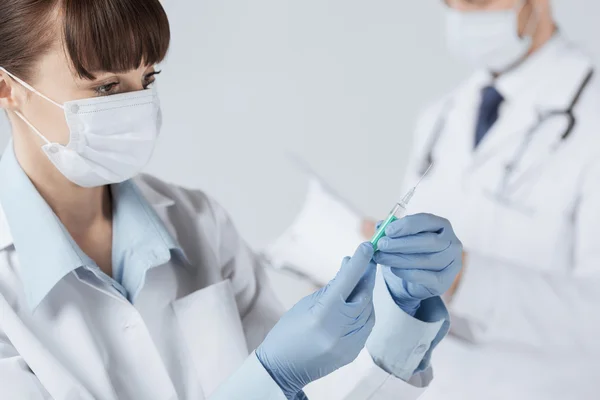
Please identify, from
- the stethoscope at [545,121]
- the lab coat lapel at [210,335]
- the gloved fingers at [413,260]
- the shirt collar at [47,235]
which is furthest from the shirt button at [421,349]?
the stethoscope at [545,121]

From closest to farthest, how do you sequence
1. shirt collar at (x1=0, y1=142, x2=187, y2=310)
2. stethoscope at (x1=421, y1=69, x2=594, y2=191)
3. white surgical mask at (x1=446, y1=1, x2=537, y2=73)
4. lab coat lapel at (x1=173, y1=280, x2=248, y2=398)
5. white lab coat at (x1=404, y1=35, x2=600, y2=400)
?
shirt collar at (x1=0, y1=142, x2=187, y2=310) < lab coat lapel at (x1=173, y1=280, x2=248, y2=398) < white lab coat at (x1=404, y1=35, x2=600, y2=400) < stethoscope at (x1=421, y1=69, x2=594, y2=191) < white surgical mask at (x1=446, y1=1, x2=537, y2=73)

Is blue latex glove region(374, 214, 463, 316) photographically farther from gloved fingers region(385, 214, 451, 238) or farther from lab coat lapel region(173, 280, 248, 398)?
lab coat lapel region(173, 280, 248, 398)

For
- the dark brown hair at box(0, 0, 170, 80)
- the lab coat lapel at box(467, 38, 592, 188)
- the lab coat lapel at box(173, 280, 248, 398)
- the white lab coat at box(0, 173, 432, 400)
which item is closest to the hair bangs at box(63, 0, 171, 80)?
the dark brown hair at box(0, 0, 170, 80)

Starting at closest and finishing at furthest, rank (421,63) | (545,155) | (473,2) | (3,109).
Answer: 1. (3,109)
2. (545,155)
3. (473,2)
4. (421,63)

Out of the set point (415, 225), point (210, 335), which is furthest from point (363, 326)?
point (210, 335)

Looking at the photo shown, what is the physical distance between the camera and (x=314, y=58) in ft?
8.63

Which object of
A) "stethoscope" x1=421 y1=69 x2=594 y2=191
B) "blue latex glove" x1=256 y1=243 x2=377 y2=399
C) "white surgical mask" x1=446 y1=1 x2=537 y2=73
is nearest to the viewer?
"blue latex glove" x1=256 y1=243 x2=377 y2=399

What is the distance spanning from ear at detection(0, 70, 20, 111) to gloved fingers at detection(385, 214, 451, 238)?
0.56 metres

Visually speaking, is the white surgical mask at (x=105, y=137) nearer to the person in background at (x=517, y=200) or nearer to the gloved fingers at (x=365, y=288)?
the gloved fingers at (x=365, y=288)

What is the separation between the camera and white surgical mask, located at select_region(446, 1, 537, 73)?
1.97 metres

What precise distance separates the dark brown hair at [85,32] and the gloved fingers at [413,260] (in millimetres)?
424

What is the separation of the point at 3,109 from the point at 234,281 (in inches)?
17.8

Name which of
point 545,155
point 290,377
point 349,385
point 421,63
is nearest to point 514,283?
point 545,155

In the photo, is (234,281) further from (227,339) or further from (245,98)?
(245,98)
